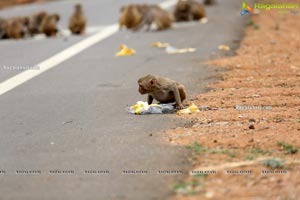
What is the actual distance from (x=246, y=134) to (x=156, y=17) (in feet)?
49.6

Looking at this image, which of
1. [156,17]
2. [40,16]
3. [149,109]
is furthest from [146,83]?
[40,16]

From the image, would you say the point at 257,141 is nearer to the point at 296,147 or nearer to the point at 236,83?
the point at 296,147

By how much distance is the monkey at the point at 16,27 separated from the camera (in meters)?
25.4

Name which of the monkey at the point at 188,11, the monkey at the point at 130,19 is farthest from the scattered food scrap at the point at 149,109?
the monkey at the point at 188,11

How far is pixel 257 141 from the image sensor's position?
28.7 feet

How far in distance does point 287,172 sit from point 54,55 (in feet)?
39.1

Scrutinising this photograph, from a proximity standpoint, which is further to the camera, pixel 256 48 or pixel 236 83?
pixel 256 48

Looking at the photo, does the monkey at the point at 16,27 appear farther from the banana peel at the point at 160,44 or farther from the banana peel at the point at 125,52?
the banana peel at the point at 125,52

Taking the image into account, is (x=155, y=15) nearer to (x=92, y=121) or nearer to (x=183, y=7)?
(x=183, y=7)

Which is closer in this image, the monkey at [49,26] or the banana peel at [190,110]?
the banana peel at [190,110]

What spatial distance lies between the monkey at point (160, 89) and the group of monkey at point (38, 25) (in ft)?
45.8

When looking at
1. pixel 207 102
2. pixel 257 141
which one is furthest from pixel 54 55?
pixel 257 141

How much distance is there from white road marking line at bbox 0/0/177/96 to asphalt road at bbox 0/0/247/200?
0.23 m

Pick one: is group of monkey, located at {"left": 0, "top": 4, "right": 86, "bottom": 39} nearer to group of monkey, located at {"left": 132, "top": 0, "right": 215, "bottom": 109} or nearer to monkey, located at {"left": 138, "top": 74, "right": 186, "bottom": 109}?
group of monkey, located at {"left": 132, "top": 0, "right": 215, "bottom": 109}
